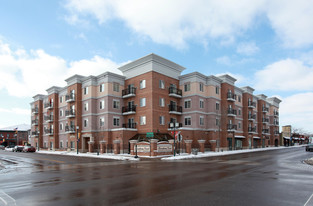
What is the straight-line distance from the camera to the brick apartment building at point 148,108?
3931 cm

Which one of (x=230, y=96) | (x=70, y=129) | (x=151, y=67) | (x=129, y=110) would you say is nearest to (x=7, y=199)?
(x=151, y=67)

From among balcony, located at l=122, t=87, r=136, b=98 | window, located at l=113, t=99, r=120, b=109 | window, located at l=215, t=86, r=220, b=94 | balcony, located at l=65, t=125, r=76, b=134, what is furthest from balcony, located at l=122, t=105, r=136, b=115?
window, located at l=215, t=86, r=220, b=94

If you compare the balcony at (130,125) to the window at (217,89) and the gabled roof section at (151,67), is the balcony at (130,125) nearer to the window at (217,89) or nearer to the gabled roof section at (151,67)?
the gabled roof section at (151,67)

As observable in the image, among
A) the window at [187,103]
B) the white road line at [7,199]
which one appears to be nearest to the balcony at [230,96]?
the window at [187,103]

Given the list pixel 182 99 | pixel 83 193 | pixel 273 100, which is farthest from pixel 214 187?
pixel 273 100

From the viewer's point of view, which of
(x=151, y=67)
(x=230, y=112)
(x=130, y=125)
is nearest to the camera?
(x=151, y=67)

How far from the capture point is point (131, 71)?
142 ft

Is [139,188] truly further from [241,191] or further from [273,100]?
[273,100]

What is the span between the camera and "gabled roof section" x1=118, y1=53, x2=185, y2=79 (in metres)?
39.3

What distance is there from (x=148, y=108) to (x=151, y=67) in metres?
6.73

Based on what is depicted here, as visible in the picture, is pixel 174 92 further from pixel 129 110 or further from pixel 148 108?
pixel 129 110

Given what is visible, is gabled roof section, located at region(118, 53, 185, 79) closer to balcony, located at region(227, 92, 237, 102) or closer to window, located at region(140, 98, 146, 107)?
window, located at region(140, 98, 146, 107)

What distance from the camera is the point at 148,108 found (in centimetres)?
3903

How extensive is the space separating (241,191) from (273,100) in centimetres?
7434
